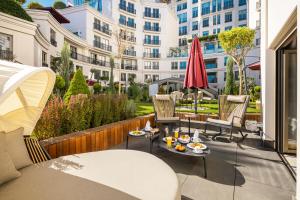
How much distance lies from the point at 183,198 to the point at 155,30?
32341 mm

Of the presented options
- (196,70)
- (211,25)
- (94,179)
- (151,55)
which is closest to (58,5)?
(151,55)

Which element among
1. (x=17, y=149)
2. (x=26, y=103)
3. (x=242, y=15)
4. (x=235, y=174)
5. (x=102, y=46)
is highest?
(x=242, y=15)

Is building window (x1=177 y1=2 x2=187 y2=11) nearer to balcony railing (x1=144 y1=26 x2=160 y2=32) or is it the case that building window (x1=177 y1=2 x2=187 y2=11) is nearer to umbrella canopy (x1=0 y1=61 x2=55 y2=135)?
balcony railing (x1=144 y1=26 x2=160 y2=32)

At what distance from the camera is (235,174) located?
9.87ft

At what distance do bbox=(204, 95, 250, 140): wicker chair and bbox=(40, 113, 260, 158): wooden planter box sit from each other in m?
2.35

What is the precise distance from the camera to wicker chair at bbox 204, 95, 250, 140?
4.94 m

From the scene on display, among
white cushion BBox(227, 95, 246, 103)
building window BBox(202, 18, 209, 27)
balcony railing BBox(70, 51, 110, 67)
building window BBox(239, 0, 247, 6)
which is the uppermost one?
building window BBox(239, 0, 247, 6)

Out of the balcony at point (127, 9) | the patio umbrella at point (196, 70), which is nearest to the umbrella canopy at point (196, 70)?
the patio umbrella at point (196, 70)

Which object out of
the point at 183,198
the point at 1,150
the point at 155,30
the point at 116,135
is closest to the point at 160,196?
the point at 183,198

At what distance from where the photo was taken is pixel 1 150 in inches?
73.6

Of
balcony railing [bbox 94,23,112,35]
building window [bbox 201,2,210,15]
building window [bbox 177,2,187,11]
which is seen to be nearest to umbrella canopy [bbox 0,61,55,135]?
balcony railing [bbox 94,23,112,35]

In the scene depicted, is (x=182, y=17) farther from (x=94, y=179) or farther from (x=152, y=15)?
(x=94, y=179)

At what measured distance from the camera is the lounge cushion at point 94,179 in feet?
5.52

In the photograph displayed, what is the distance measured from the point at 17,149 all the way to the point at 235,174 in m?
3.21
